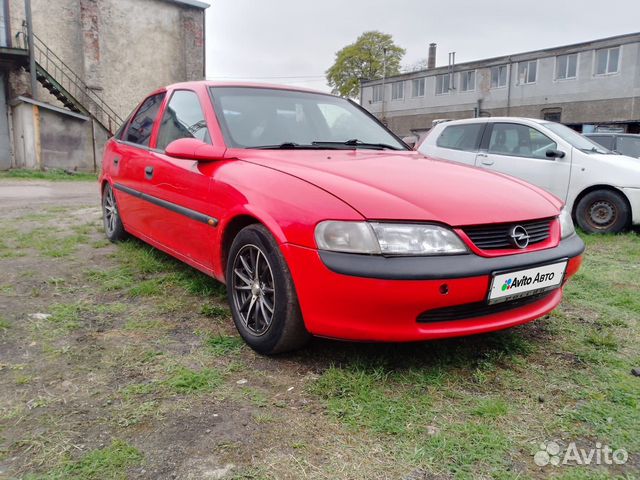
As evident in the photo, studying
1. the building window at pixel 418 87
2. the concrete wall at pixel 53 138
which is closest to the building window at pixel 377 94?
the building window at pixel 418 87

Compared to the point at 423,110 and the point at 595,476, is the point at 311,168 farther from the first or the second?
the point at 423,110

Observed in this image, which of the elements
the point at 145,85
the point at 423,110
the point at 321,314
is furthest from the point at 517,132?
the point at 423,110

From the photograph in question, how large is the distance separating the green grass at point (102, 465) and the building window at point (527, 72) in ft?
122

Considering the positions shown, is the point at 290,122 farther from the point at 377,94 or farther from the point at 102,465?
the point at 377,94

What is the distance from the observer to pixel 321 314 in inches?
91.2

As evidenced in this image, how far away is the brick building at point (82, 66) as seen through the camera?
16.7m

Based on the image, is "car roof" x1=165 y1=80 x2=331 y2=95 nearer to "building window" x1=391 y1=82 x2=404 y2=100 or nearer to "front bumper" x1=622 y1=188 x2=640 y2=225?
"front bumper" x1=622 y1=188 x2=640 y2=225

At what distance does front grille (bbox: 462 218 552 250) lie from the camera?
2.32 metres

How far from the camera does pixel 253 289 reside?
2.72 m

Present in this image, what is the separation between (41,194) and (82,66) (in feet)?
33.5

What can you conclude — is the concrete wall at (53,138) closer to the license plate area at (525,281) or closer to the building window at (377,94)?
the license plate area at (525,281)

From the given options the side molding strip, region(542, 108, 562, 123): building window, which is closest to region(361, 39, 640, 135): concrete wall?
region(542, 108, 562, 123): building window

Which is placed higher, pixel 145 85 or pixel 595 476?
pixel 145 85

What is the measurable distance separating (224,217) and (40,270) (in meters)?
2.17
